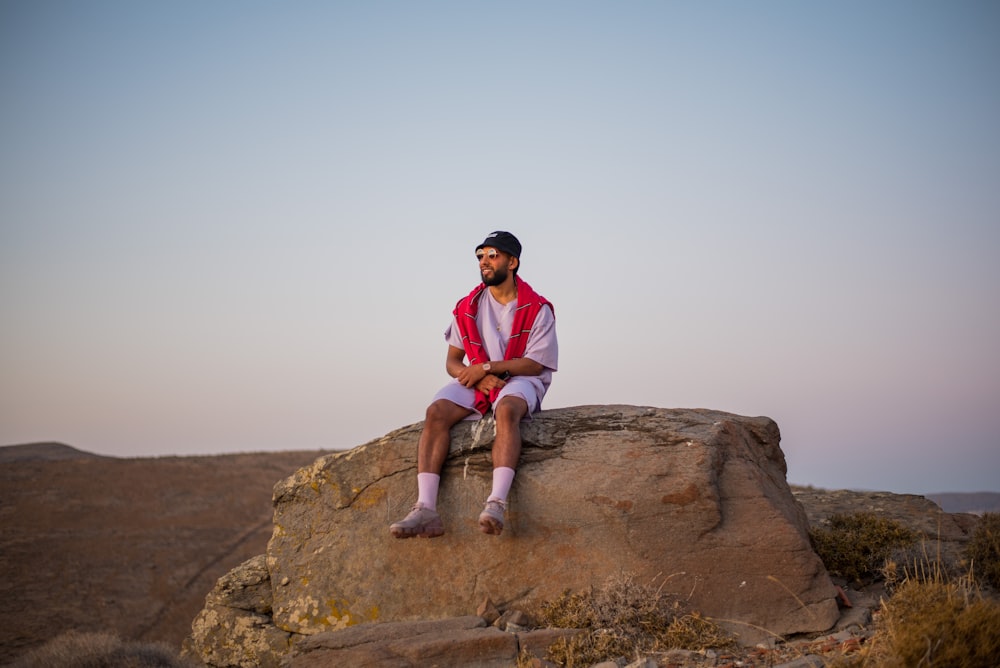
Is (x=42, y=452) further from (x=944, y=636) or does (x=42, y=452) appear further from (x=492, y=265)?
(x=944, y=636)

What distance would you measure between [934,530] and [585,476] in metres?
4.27

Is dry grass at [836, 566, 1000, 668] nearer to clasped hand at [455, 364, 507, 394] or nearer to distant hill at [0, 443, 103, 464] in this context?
clasped hand at [455, 364, 507, 394]

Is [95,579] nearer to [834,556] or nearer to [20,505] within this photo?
[20,505]

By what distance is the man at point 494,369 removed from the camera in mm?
6484

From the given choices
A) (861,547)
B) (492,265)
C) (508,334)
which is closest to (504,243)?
(492,265)

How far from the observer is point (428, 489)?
6.56 meters

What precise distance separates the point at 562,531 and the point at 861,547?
276cm

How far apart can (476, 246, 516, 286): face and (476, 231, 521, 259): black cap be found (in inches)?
1.6

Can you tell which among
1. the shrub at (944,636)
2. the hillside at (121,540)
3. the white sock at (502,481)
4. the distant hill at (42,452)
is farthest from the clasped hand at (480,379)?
the distant hill at (42,452)

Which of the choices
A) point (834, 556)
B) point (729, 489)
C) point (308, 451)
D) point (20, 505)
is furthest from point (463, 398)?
point (308, 451)

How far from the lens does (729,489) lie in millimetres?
6582

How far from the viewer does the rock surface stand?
6.20m

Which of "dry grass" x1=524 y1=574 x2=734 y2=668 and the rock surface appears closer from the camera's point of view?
"dry grass" x1=524 y1=574 x2=734 y2=668

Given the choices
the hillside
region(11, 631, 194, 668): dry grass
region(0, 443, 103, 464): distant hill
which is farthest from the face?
region(0, 443, 103, 464): distant hill
